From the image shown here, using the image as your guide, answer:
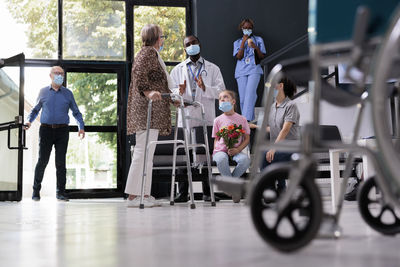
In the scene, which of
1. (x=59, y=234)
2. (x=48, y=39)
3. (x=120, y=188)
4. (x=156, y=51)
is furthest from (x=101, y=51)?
(x=59, y=234)

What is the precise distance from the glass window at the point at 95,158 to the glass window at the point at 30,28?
46.1 inches

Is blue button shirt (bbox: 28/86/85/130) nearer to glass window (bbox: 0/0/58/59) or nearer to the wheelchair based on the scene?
glass window (bbox: 0/0/58/59)

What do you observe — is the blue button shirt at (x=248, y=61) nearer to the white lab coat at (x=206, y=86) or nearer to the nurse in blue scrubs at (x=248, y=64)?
the nurse in blue scrubs at (x=248, y=64)

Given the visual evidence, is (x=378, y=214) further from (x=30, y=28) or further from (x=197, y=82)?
(x=30, y=28)

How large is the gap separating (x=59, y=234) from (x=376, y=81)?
121 cm

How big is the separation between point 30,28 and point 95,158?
191cm

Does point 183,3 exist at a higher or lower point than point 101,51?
higher

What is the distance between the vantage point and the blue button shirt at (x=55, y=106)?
17.8ft

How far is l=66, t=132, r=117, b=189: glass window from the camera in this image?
650cm

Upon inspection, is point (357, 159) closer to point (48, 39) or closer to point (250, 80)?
point (250, 80)

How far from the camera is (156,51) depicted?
3.56m

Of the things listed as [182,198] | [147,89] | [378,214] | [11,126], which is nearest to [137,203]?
[147,89]

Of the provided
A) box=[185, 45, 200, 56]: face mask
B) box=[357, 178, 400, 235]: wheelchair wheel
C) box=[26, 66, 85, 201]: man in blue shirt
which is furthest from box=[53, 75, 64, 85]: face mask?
box=[357, 178, 400, 235]: wheelchair wheel

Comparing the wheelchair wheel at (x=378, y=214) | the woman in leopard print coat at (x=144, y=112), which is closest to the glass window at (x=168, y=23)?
the woman in leopard print coat at (x=144, y=112)
